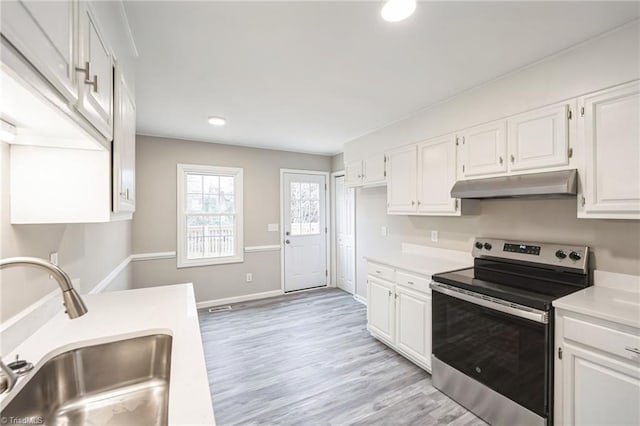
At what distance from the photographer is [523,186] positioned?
6.40ft

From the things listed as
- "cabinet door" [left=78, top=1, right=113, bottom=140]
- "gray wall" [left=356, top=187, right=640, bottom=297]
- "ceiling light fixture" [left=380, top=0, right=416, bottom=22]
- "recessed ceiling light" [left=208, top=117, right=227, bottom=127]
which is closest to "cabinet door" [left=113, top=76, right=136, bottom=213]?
"cabinet door" [left=78, top=1, right=113, bottom=140]

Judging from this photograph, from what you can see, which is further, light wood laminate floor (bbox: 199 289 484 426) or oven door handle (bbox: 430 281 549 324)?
light wood laminate floor (bbox: 199 289 484 426)

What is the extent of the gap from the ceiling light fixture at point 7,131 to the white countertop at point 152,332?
2.63ft

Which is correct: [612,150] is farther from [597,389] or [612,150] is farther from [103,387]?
[103,387]

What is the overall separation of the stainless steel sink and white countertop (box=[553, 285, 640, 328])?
78.0 inches

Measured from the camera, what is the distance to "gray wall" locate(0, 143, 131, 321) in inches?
43.4

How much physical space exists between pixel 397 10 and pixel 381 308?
8.26 ft

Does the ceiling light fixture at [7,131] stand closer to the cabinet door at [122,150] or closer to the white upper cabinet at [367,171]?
the cabinet door at [122,150]

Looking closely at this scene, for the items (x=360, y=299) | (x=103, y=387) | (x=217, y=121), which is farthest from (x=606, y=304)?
(x=217, y=121)

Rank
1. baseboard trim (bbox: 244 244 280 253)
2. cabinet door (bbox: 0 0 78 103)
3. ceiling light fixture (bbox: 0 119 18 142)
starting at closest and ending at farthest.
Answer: cabinet door (bbox: 0 0 78 103) < ceiling light fixture (bbox: 0 119 18 142) < baseboard trim (bbox: 244 244 280 253)

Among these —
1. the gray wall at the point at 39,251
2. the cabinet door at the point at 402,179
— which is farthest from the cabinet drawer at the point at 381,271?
the gray wall at the point at 39,251

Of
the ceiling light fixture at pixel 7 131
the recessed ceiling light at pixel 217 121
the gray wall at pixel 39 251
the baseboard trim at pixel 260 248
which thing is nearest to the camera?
the ceiling light fixture at pixel 7 131

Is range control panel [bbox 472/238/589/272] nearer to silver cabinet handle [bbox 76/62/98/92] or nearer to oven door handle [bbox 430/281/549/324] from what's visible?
oven door handle [bbox 430/281/549/324]

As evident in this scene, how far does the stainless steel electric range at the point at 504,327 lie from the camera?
1660 mm
